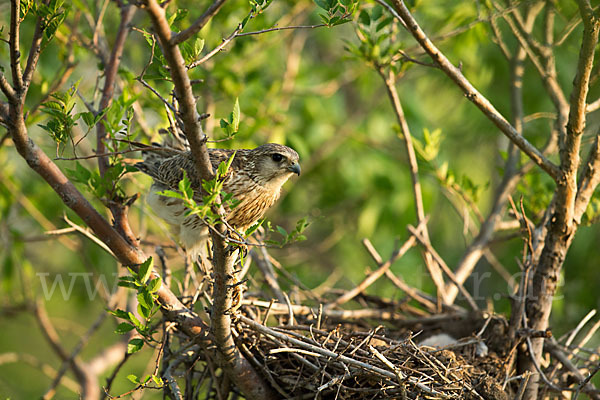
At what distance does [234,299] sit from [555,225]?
180 cm

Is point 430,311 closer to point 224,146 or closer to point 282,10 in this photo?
point 224,146

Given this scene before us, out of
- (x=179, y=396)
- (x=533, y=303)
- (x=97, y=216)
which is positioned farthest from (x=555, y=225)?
(x=97, y=216)

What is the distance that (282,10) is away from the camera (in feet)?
20.7

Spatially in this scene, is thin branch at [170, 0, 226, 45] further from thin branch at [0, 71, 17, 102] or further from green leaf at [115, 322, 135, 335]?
green leaf at [115, 322, 135, 335]

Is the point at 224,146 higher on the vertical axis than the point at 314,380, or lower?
higher

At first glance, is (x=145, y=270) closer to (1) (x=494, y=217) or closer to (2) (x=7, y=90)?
(2) (x=7, y=90)

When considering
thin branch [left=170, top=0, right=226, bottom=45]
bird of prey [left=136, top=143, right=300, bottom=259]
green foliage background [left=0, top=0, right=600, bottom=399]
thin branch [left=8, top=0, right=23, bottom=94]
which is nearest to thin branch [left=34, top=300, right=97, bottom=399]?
green foliage background [left=0, top=0, right=600, bottom=399]

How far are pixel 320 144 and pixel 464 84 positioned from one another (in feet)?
12.8

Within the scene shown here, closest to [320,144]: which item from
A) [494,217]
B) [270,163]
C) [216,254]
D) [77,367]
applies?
[494,217]

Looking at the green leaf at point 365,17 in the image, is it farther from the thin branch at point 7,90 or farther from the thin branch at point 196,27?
the thin branch at point 7,90

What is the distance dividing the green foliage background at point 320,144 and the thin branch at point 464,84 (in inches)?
31.2

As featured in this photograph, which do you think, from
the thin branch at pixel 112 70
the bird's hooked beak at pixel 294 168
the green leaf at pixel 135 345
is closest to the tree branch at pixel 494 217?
the bird's hooked beak at pixel 294 168

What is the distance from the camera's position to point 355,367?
9.90ft

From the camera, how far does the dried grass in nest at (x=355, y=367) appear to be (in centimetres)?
295
